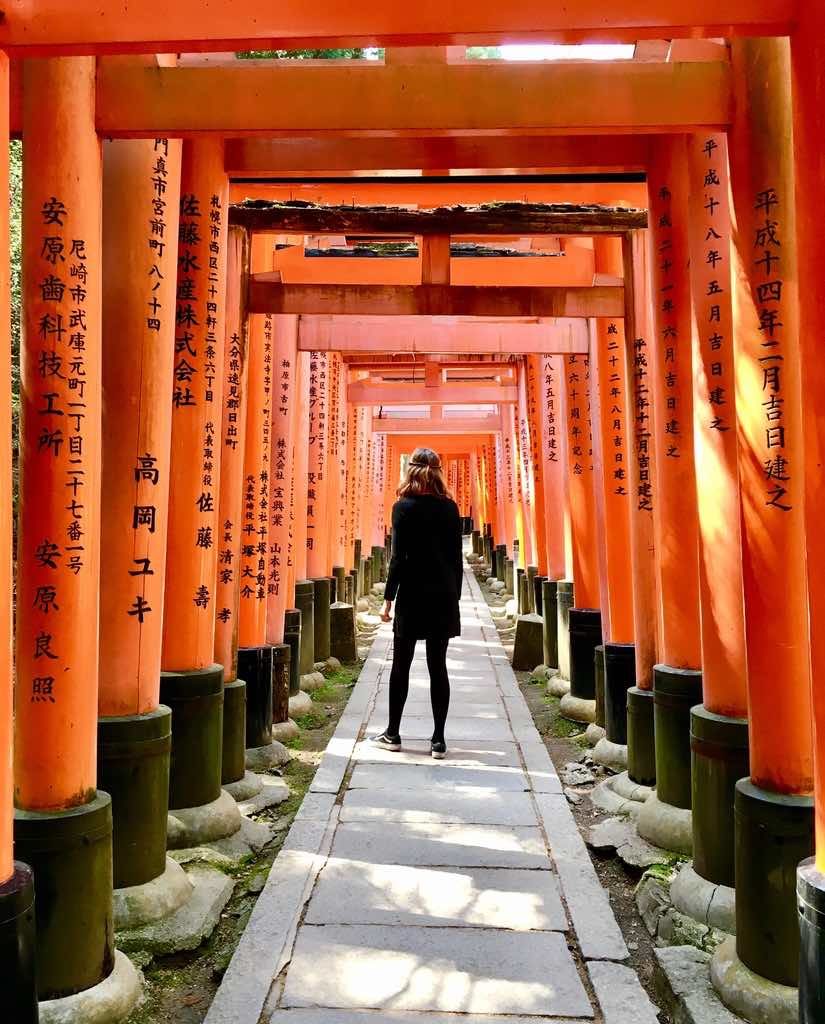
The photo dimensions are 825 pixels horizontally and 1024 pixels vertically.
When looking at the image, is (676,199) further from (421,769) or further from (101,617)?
(421,769)

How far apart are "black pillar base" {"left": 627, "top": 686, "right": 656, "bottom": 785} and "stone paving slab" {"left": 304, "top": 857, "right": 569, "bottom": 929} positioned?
1362 mm

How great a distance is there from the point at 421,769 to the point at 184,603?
6.91 ft

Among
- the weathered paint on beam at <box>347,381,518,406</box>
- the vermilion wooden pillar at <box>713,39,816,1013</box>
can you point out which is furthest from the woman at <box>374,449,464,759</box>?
the weathered paint on beam at <box>347,381,518,406</box>

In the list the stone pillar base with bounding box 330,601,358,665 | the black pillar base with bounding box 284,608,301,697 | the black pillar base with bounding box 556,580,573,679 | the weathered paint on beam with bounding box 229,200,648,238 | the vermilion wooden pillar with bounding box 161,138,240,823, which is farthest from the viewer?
the stone pillar base with bounding box 330,601,358,665

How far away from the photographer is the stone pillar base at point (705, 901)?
131 inches

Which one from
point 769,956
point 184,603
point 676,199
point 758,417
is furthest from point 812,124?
point 184,603

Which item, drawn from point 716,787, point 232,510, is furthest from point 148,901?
point 232,510

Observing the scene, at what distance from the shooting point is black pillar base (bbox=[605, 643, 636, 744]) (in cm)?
582

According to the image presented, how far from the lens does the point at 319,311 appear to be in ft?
19.4

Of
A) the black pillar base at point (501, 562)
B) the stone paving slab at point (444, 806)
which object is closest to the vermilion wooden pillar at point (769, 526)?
the stone paving slab at point (444, 806)

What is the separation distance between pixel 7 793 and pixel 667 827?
320 centimetres

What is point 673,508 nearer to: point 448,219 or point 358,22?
point 448,219

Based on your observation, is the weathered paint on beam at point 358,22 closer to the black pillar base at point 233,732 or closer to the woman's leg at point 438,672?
the black pillar base at point 233,732

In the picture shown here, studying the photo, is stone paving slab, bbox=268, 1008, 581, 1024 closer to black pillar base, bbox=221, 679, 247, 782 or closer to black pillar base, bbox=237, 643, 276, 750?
black pillar base, bbox=221, 679, 247, 782
